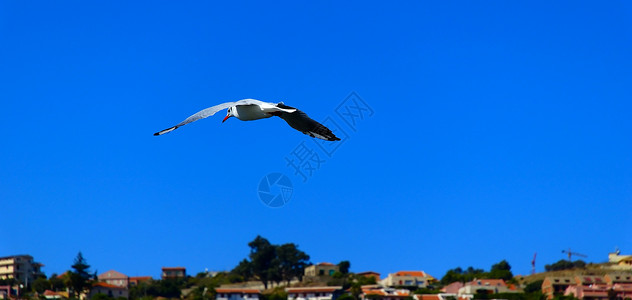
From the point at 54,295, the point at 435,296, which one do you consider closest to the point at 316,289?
the point at 435,296

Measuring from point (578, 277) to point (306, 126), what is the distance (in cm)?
8372

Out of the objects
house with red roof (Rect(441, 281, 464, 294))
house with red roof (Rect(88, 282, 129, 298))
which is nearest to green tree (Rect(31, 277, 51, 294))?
house with red roof (Rect(88, 282, 129, 298))

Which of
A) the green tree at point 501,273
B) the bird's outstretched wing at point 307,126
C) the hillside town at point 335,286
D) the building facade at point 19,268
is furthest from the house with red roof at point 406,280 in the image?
the bird's outstretched wing at point 307,126

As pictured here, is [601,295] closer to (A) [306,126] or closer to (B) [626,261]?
(B) [626,261]

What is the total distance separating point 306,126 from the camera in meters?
23.2

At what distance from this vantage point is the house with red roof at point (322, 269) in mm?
119938

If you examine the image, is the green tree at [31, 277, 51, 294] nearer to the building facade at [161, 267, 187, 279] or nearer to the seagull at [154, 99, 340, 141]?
the building facade at [161, 267, 187, 279]

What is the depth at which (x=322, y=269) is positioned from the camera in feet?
396

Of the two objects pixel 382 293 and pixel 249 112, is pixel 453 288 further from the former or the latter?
pixel 249 112

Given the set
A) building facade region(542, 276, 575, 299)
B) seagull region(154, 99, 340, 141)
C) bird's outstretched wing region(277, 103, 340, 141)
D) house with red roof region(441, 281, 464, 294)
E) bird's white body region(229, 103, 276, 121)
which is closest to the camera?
seagull region(154, 99, 340, 141)

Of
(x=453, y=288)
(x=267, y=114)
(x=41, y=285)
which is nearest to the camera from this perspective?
(x=267, y=114)

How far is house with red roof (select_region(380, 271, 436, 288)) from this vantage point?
110438 millimetres

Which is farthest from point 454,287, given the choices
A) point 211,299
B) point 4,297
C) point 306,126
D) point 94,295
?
point 306,126

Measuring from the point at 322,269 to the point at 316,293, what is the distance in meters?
23.8
